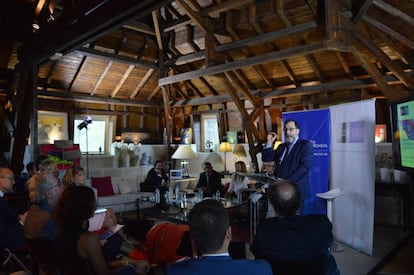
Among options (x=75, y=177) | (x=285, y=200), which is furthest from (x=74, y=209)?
(x=75, y=177)

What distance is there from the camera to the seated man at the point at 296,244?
1.82 m

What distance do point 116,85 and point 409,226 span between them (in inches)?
358

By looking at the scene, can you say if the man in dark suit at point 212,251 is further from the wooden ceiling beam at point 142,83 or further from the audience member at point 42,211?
the wooden ceiling beam at point 142,83

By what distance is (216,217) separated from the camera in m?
1.49

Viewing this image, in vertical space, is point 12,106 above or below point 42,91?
below

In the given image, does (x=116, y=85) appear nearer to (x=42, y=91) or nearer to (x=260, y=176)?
(x=42, y=91)

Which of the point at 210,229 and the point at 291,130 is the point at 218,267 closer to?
the point at 210,229

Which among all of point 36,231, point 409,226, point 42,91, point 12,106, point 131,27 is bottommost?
point 409,226

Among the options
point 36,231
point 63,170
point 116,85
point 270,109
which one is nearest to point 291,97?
point 270,109

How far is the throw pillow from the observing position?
27.1 feet

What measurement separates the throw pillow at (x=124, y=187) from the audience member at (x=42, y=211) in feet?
17.3

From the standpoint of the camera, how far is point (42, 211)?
2.78m

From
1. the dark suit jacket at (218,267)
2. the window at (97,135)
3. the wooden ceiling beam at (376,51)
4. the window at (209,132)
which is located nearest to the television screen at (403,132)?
the wooden ceiling beam at (376,51)

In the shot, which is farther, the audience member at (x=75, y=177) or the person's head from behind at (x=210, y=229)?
the audience member at (x=75, y=177)
